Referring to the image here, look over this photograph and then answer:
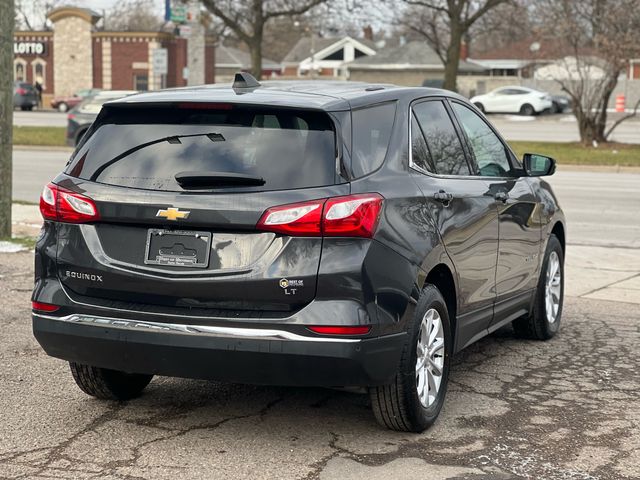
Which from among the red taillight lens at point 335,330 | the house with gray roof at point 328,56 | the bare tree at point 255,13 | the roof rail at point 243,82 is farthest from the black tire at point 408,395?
the house with gray roof at point 328,56

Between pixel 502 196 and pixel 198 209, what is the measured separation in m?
2.26

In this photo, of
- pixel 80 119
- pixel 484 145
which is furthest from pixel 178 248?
pixel 80 119

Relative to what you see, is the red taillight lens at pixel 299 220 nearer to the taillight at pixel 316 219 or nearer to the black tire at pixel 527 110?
the taillight at pixel 316 219

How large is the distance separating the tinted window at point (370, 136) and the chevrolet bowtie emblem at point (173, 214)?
2.51 ft

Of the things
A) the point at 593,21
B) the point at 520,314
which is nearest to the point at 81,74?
the point at 593,21

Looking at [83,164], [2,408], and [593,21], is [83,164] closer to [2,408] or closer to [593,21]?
[2,408]

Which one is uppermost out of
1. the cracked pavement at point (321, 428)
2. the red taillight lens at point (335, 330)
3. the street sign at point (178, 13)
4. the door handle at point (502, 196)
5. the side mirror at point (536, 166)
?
the street sign at point (178, 13)

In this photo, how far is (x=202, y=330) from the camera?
4.62m

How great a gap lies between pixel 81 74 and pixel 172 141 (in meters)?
67.8

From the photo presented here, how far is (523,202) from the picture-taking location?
21.9 ft

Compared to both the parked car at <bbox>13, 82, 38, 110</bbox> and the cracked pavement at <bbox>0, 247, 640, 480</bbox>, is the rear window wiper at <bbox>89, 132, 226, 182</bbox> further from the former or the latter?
the parked car at <bbox>13, 82, 38, 110</bbox>

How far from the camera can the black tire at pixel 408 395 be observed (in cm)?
487

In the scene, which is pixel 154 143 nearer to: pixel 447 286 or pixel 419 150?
pixel 419 150

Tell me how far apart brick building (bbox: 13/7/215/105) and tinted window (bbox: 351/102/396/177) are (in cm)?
6424
